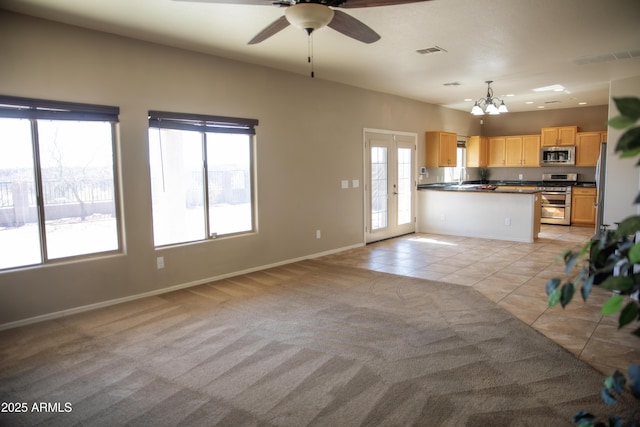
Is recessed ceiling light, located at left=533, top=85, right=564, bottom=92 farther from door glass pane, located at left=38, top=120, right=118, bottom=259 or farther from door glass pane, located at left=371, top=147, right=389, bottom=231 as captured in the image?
door glass pane, located at left=38, top=120, right=118, bottom=259

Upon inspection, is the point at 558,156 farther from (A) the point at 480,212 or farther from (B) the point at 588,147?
(A) the point at 480,212

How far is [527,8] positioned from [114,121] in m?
4.06

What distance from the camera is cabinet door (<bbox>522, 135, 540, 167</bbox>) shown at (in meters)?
10.2

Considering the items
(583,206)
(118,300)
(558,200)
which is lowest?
(118,300)

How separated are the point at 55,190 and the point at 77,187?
193mm

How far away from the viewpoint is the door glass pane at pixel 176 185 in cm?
468

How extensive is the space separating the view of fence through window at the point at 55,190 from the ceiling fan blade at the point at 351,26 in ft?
8.83

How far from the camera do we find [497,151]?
1087cm

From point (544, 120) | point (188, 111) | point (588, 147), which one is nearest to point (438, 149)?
point (544, 120)

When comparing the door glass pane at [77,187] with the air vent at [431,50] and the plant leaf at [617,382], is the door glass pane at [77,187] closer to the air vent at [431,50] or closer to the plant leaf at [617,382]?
the air vent at [431,50]

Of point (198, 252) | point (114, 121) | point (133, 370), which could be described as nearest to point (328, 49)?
point (114, 121)

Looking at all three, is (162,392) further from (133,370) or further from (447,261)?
(447,261)

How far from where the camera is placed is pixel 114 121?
4.24m

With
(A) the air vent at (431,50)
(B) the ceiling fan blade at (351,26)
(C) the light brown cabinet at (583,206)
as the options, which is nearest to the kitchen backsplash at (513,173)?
(C) the light brown cabinet at (583,206)
